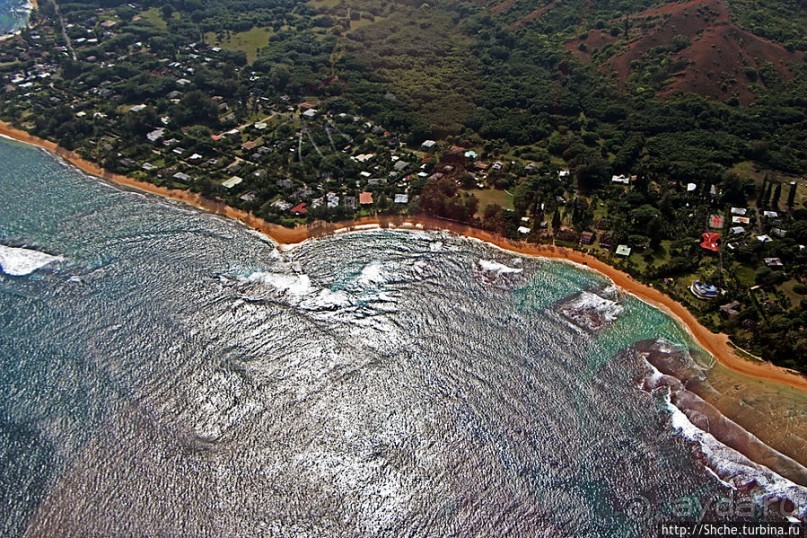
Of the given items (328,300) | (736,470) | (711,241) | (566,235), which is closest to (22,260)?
(328,300)

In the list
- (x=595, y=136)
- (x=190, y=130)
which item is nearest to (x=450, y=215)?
(x=595, y=136)

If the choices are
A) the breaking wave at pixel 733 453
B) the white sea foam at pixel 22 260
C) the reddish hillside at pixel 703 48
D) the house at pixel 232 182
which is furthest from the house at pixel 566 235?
the white sea foam at pixel 22 260

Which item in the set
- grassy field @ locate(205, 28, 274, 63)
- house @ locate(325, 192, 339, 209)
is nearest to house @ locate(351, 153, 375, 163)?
house @ locate(325, 192, 339, 209)

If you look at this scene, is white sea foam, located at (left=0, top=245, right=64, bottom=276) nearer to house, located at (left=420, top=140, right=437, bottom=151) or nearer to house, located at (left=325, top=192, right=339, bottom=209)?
house, located at (left=325, top=192, right=339, bottom=209)

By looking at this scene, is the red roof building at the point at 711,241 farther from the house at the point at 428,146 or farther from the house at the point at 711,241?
the house at the point at 428,146

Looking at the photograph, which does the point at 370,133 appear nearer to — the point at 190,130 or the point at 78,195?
the point at 190,130

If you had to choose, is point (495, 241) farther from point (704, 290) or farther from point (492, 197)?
point (704, 290)

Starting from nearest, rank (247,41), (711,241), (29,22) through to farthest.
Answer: (711,241)
(247,41)
(29,22)
